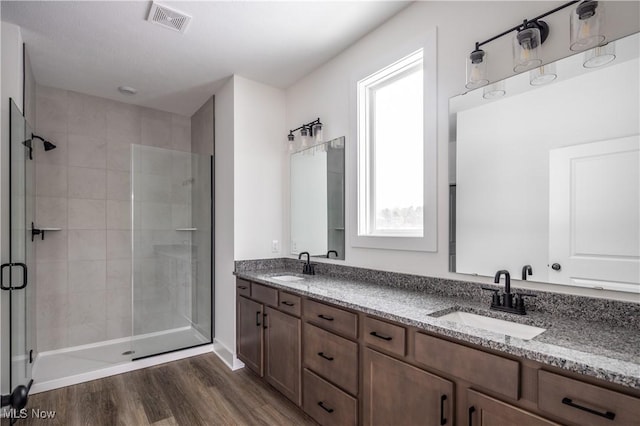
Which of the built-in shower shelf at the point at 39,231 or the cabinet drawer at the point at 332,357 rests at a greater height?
the built-in shower shelf at the point at 39,231

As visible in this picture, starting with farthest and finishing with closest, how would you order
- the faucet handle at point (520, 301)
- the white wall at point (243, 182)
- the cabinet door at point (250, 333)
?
the white wall at point (243, 182), the cabinet door at point (250, 333), the faucet handle at point (520, 301)

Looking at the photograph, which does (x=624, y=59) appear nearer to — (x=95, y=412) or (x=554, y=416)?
(x=554, y=416)

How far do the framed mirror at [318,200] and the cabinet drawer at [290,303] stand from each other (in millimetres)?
601

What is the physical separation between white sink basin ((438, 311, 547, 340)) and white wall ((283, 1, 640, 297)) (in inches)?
9.8

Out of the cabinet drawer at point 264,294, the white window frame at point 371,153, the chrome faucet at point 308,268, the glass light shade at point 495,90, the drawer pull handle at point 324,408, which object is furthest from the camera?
the chrome faucet at point 308,268

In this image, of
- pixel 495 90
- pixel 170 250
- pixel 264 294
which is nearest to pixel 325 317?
pixel 264 294

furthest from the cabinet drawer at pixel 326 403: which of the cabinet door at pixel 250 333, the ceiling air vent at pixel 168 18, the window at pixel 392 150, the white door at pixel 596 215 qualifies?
the ceiling air vent at pixel 168 18

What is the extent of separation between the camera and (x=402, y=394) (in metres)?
1.51

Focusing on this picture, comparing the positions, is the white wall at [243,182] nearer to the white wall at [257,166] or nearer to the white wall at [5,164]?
the white wall at [257,166]

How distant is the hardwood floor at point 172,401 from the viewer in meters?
2.20

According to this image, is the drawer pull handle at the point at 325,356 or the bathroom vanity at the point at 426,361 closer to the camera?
the bathroom vanity at the point at 426,361

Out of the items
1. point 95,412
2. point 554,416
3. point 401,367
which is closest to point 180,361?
point 95,412

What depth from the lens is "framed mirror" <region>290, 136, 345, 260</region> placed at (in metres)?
2.74

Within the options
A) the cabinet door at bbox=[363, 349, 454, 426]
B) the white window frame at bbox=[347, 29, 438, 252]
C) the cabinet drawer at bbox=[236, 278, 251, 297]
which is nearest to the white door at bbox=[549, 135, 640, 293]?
the white window frame at bbox=[347, 29, 438, 252]
